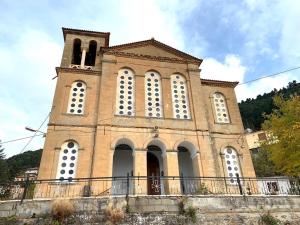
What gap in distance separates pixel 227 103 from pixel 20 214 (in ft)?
54.4

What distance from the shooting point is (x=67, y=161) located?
17.3 m

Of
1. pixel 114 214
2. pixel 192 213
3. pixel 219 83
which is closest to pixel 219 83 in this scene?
pixel 219 83

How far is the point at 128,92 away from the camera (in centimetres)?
2098

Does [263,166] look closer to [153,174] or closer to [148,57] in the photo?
[153,174]

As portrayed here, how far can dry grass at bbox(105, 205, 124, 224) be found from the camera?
445 inches

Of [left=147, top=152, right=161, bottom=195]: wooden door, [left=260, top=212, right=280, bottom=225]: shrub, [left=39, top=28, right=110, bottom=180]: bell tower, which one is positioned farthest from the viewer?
[left=147, top=152, right=161, bottom=195]: wooden door

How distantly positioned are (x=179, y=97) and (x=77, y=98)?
24.8 ft

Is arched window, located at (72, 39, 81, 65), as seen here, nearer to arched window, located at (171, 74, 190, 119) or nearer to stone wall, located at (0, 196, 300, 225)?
arched window, located at (171, 74, 190, 119)

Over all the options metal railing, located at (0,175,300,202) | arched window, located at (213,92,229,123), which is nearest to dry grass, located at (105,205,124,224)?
metal railing, located at (0,175,300,202)

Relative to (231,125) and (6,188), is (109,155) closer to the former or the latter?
(6,188)

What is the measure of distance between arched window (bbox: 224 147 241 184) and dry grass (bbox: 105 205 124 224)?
9878 mm

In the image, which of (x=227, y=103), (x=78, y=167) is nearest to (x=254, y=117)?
(x=227, y=103)

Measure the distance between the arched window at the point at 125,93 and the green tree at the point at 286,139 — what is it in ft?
32.7

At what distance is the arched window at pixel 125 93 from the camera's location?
20.0m
